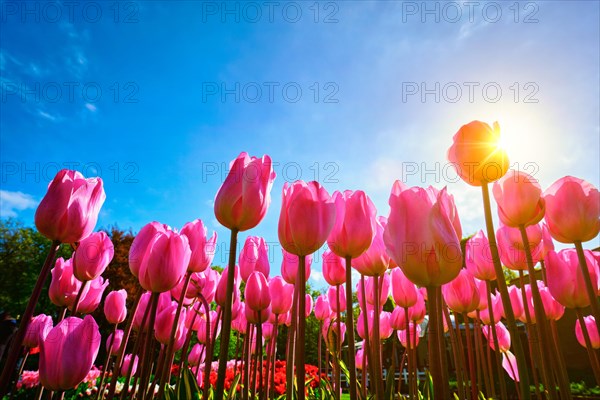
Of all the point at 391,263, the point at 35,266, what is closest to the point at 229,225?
the point at 391,263

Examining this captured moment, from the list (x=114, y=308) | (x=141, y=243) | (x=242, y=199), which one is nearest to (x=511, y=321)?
(x=242, y=199)

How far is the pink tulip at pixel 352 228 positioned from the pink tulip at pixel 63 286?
206cm

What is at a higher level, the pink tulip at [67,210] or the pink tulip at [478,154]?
the pink tulip at [478,154]

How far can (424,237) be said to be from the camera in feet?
3.70

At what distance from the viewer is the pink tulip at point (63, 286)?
244 cm

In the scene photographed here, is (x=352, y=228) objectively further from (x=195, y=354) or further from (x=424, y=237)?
(x=195, y=354)

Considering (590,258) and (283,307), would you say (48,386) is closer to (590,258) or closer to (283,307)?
(283,307)

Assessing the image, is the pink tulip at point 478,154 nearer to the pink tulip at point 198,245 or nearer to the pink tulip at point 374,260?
the pink tulip at point 374,260

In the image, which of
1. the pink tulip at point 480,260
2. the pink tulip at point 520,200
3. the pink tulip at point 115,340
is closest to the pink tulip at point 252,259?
the pink tulip at point 115,340

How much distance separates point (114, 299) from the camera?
108 inches

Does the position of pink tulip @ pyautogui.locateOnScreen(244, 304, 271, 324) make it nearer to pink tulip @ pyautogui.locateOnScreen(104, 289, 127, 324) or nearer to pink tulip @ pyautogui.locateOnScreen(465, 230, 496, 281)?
pink tulip @ pyautogui.locateOnScreen(104, 289, 127, 324)

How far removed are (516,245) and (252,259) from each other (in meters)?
1.81

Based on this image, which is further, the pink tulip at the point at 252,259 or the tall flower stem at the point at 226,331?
the pink tulip at the point at 252,259

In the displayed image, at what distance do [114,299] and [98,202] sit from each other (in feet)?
3.71
